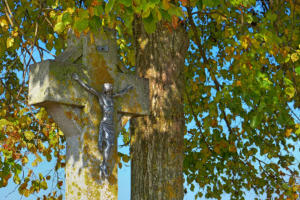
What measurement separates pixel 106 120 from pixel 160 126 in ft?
4.95

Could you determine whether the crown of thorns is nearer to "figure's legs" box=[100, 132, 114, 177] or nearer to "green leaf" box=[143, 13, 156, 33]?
"figure's legs" box=[100, 132, 114, 177]

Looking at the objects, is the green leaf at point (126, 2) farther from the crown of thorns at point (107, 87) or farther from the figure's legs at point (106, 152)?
the figure's legs at point (106, 152)

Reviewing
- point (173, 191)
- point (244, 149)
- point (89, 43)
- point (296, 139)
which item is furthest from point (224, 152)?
point (89, 43)

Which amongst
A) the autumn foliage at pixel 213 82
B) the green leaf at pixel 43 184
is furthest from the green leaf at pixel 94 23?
the green leaf at pixel 43 184

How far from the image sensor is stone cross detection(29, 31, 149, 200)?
4.57 meters

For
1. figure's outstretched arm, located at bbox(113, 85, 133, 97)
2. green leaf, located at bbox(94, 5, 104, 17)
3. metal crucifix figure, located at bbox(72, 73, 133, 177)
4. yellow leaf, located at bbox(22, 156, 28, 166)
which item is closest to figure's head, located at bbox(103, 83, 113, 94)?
metal crucifix figure, located at bbox(72, 73, 133, 177)

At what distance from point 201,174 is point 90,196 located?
5.33 m

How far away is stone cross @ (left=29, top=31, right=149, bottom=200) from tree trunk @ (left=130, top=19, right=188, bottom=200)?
1016 mm

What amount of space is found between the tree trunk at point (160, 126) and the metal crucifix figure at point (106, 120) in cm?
138

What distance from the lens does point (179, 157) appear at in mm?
6207

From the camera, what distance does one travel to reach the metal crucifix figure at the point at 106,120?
4.67 m

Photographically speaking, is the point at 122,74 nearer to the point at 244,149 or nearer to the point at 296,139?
the point at 244,149

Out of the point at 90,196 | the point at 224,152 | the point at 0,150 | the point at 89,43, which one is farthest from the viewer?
the point at 224,152

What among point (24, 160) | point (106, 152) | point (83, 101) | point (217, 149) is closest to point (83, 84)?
point (83, 101)
